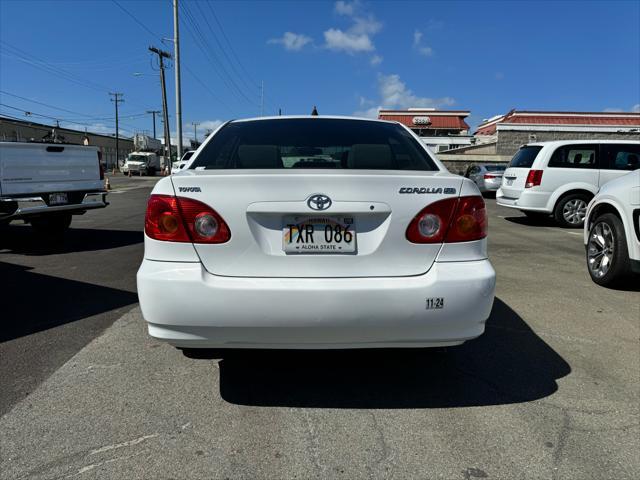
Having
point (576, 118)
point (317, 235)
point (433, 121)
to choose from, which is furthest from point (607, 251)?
point (433, 121)

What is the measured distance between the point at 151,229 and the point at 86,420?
3.51 feet

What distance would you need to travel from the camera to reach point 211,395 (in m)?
2.86

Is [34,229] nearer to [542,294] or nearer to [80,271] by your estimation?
[80,271]

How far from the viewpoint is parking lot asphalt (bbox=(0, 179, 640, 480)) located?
2.25 meters

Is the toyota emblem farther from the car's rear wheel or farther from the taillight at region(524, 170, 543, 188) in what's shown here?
the taillight at region(524, 170, 543, 188)

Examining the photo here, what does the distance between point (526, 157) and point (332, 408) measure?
9.45 metres

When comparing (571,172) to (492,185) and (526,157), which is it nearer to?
(526,157)

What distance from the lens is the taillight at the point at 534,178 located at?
10.2 metres

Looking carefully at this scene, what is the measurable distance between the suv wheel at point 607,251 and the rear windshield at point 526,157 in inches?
204

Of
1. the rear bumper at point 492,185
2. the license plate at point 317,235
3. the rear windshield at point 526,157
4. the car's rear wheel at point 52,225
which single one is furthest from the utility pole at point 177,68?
the license plate at point 317,235

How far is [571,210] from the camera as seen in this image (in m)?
10.3

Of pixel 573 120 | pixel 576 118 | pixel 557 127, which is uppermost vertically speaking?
pixel 576 118

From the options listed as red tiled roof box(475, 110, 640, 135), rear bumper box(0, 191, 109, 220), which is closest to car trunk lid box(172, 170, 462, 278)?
rear bumper box(0, 191, 109, 220)

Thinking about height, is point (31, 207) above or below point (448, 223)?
below
